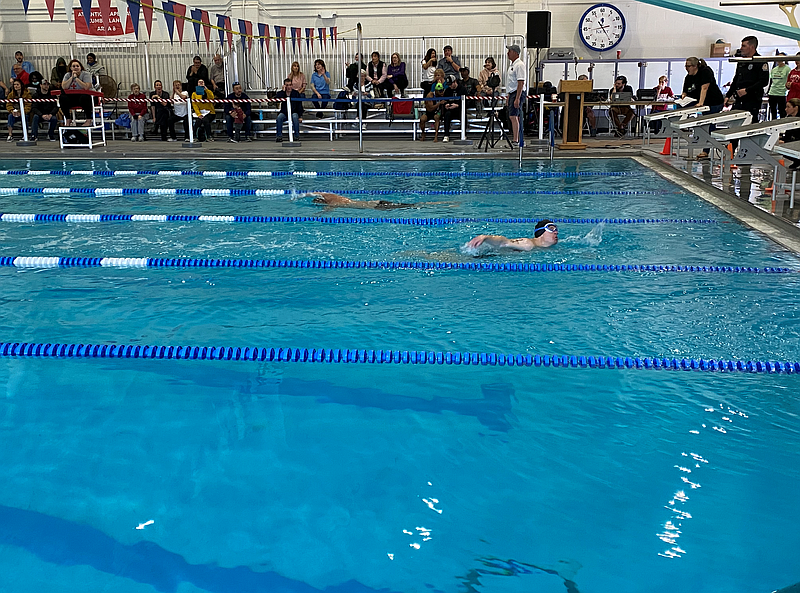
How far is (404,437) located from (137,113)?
1165 cm

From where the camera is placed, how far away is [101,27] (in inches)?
593

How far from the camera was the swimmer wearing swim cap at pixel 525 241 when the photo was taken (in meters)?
5.19

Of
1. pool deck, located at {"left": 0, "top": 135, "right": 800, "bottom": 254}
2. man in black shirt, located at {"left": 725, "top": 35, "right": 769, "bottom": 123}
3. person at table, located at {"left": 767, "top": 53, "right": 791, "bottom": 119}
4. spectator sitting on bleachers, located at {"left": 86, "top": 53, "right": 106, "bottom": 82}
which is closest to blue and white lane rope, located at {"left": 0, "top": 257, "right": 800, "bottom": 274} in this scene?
pool deck, located at {"left": 0, "top": 135, "right": 800, "bottom": 254}

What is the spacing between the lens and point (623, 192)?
8000 mm

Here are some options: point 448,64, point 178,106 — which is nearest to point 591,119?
point 448,64

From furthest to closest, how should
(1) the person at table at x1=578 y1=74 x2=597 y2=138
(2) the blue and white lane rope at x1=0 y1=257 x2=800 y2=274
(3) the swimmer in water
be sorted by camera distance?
(1) the person at table at x1=578 y1=74 x2=597 y2=138
(3) the swimmer in water
(2) the blue and white lane rope at x1=0 y1=257 x2=800 y2=274

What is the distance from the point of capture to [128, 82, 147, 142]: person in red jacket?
511 inches

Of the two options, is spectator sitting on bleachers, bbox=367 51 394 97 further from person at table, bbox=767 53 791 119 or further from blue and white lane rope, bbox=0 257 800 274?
blue and white lane rope, bbox=0 257 800 274

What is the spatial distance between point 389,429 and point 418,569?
90cm

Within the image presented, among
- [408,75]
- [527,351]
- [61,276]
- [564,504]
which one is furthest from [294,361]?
[408,75]

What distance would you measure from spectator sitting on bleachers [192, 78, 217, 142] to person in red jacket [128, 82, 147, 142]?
90 centimetres

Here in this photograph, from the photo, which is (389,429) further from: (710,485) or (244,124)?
(244,124)

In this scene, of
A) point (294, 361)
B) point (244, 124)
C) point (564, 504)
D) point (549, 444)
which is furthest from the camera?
point (244, 124)

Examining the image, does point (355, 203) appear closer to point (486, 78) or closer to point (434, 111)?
point (434, 111)
